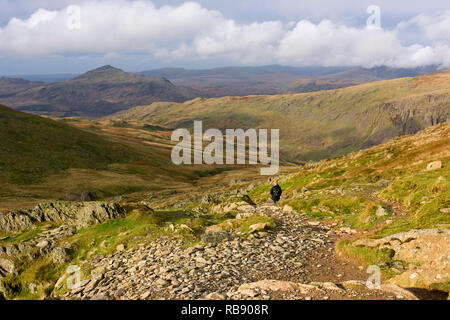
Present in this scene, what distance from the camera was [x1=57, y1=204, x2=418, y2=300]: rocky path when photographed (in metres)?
11.8

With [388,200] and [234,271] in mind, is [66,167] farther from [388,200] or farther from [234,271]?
[234,271]

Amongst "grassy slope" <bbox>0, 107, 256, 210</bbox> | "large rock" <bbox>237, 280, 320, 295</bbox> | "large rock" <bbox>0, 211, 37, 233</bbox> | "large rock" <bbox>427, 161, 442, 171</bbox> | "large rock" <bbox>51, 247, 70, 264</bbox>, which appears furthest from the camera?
"grassy slope" <bbox>0, 107, 256, 210</bbox>

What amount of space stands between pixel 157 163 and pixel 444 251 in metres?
129

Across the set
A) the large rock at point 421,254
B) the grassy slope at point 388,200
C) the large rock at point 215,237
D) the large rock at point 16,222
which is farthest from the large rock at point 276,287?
the large rock at point 16,222

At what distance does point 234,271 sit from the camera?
14164 millimetres

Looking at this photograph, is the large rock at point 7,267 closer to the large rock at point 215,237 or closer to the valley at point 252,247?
the valley at point 252,247

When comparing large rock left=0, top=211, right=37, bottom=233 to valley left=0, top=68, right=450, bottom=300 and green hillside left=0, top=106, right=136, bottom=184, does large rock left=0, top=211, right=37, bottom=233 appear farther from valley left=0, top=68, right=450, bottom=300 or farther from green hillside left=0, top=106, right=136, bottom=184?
green hillside left=0, top=106, right=136, bottom=184

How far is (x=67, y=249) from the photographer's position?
69.2 feet

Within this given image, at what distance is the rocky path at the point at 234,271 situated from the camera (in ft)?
38.7

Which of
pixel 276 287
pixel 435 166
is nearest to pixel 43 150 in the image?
pixel 435 166

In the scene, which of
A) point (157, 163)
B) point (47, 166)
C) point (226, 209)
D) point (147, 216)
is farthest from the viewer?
point (157, 163)

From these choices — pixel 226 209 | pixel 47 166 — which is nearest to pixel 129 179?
pixel 47 166

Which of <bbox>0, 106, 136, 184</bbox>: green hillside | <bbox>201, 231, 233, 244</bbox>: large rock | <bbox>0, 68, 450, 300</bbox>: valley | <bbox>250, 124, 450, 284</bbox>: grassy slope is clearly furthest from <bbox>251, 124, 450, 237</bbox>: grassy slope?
<bbox>0, 106, 136, 184</bbox>: green hillside
